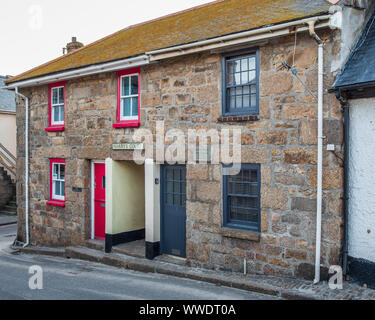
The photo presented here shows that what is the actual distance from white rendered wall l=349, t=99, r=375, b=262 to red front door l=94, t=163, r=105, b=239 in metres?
6.97

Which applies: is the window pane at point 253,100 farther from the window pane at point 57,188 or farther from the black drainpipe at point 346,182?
the window pane at point 57,188

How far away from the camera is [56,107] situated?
12.9 meters

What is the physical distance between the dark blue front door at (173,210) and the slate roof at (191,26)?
3.04 m

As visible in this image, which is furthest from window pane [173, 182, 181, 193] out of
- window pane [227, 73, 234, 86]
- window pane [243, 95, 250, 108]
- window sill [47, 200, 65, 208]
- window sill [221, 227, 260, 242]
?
window sill [47, 200, 65, 208]

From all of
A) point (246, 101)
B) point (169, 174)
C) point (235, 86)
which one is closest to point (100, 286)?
point (169, 174)

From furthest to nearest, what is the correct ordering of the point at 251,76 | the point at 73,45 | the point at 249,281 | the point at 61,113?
the point at 73,45 < the point at 61,113 < the point at 251,76 < the point at 249,281

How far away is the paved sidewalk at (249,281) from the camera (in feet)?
23.1

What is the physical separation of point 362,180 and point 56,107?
30.7 ft

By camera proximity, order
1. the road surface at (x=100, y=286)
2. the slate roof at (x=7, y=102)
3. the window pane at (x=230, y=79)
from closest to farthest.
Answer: the road surface at (x=100, y=286)
the window pane at (x=230, y=79)
the slate roof at (x=7, y=102)

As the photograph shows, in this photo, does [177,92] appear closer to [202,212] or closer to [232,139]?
[232,139]

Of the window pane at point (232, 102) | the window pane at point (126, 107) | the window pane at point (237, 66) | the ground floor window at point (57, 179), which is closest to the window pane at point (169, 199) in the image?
the window pane at point (126, 107)

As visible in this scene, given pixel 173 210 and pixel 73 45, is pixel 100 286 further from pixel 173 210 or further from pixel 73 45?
pixel 73 45
